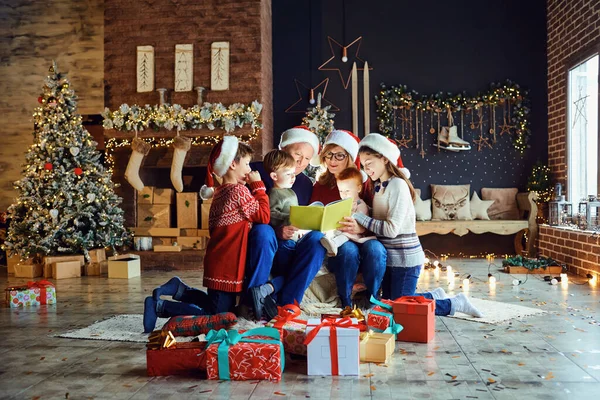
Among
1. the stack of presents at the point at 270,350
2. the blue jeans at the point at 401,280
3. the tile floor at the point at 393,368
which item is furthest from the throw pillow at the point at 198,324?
the blue jeans at the point at 401,280

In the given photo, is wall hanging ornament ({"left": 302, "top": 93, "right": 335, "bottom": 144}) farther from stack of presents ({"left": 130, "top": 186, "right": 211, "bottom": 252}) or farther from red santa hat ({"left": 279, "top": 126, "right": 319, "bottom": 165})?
red santa hat ({"left": 279, "top": 126, "right": 319, "bottom": 165})

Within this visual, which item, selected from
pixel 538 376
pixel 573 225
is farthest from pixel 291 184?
pixel 573 225

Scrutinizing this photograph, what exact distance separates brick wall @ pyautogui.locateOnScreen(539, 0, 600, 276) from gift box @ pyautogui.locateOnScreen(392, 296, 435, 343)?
3.21m

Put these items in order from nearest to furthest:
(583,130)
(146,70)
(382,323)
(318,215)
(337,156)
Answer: (382,323)
(318,215)
(337,156)
(583,130)
(146,70)

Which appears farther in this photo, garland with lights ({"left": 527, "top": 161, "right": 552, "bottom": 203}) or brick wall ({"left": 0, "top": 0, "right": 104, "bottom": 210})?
brick wall ({"left": 0, "top": 0, "right": 104, "bottom": 210})

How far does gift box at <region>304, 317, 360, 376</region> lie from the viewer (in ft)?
9.62

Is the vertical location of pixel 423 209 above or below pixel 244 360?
above

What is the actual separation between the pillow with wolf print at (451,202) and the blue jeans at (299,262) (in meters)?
4.73

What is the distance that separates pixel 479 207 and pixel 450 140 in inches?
37.7

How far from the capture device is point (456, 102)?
8602 millimetres

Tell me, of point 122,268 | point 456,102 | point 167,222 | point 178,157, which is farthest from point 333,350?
point 456,102

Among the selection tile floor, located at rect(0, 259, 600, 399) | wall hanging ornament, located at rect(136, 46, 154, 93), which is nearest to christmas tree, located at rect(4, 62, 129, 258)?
wall hanging ornament, located at rect(136, 46, 154, 93)

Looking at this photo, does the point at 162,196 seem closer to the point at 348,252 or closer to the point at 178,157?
the point at 178,157

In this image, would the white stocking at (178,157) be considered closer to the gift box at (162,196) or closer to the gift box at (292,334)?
the gift box at (162,196)
